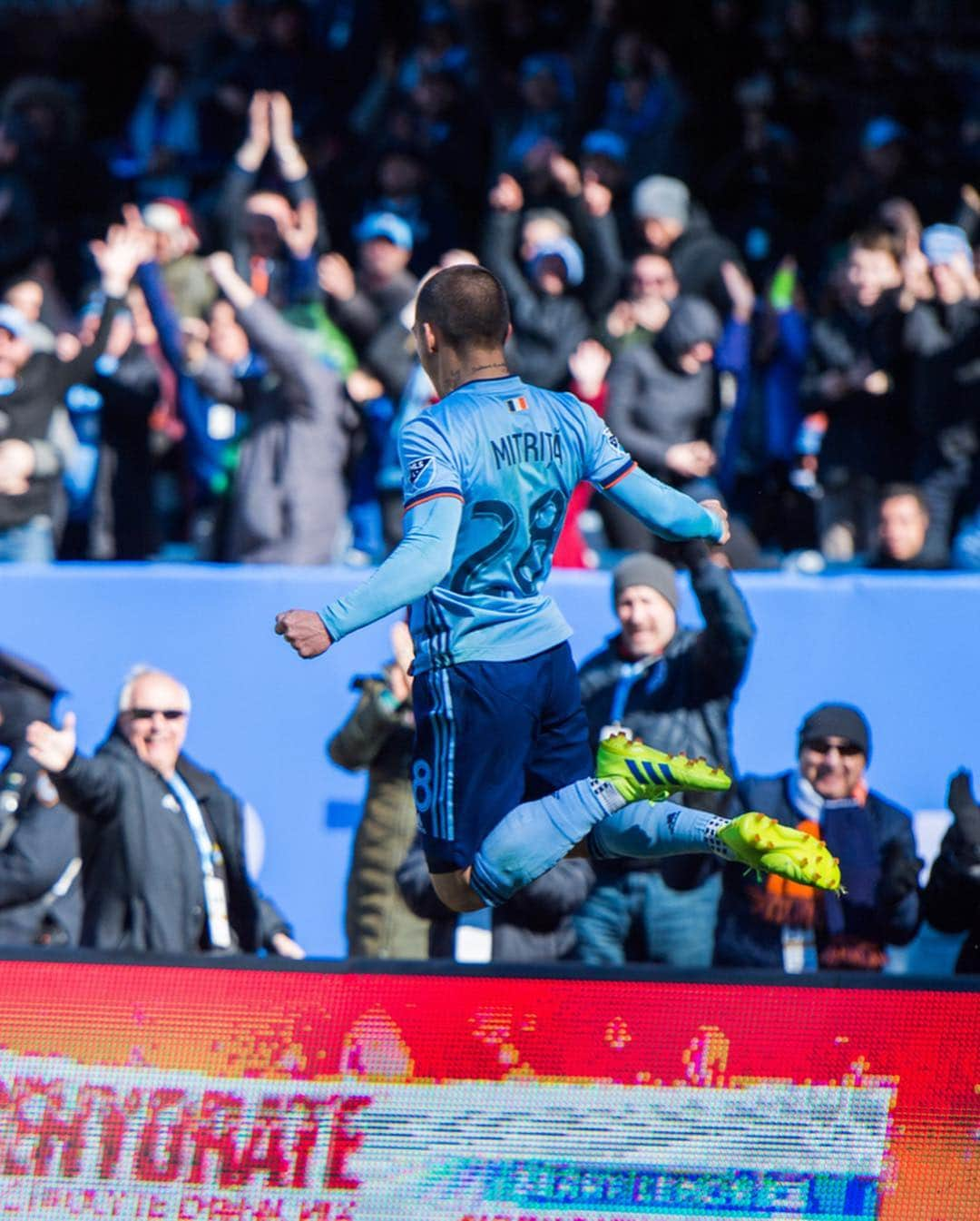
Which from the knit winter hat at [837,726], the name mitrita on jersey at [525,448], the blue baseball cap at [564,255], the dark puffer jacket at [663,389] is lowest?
the knit winter hat at [837,726]

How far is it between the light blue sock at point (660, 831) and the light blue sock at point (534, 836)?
5cm

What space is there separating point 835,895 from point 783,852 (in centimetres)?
202

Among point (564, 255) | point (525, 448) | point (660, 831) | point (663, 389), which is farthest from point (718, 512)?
point (564, 255)

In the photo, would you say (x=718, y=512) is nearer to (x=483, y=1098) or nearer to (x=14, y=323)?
(x=483, y=1098)

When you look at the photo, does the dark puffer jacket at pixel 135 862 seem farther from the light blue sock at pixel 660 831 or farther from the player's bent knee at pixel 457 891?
the light blue sock at pixel 660 831

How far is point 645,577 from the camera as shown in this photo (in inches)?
283

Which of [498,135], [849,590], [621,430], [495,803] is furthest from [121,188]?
[495,803]

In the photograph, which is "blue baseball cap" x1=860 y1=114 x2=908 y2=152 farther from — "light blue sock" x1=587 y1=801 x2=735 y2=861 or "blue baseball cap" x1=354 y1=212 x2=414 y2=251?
"light blue sock" x1=587 y1=801 x2=735 y2=861

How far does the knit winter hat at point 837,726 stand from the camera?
23.0 feet

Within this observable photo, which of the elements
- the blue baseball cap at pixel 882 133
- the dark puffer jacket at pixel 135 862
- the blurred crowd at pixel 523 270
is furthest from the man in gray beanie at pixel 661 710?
the blue baseball cap at pixel 882 133

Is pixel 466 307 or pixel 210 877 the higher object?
pixel 466 307

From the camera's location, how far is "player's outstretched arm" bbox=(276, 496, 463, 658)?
4.56m

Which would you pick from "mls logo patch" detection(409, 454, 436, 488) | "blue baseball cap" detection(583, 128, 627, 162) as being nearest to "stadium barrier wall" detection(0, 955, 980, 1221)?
"mls logo patch" detection(409, 454, 436, 488)

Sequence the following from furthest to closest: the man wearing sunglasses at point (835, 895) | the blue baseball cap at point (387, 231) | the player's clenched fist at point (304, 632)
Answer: the blue baseball cap at point (387, 231) < the man wearing sunglasses at point (835, 895) < the player's clenched fist at point (304, 632)
